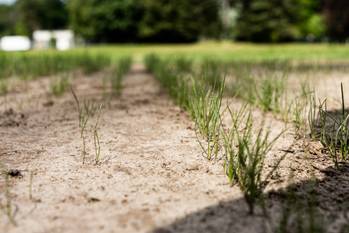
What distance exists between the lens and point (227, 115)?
321 cm

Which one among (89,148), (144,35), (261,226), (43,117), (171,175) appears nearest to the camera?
(261,226)

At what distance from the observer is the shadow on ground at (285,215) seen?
1.36 m

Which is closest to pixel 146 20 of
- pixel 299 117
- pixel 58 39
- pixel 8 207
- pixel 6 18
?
pixel 58 39

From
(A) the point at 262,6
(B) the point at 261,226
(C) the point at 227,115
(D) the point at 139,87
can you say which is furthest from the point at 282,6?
(B) the point at 261,226

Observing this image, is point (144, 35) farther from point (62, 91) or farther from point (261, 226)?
point (261, 226)

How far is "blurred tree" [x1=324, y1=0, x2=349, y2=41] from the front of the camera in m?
24.2

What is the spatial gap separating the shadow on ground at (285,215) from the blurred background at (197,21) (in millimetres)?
25723

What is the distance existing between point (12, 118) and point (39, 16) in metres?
53.4

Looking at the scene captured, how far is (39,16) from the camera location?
52.6m

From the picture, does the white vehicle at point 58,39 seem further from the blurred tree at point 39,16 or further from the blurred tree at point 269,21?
the blurred tree at point 269,21

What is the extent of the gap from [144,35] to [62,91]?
87.5 feet

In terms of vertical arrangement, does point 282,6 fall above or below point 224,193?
above

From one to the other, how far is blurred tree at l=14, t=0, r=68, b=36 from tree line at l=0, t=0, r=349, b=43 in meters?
19.1

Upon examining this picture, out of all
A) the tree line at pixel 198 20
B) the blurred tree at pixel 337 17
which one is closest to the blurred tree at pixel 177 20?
the tree line at pixel 198 20
